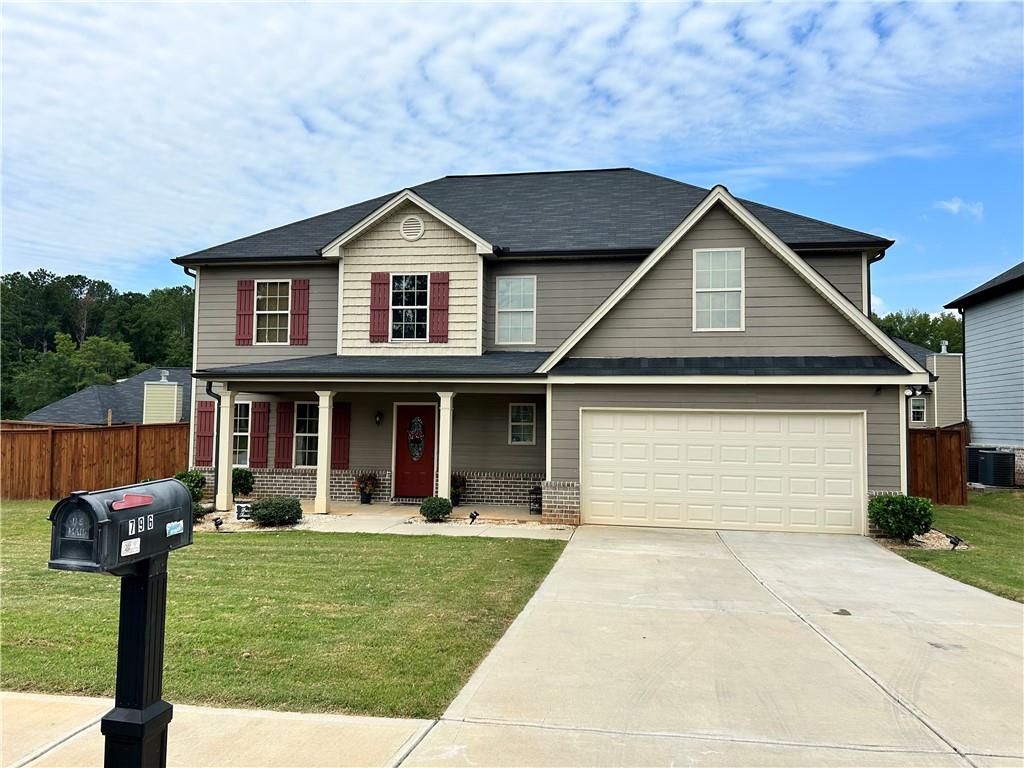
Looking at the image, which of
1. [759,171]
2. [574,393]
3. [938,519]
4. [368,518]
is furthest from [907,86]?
[368,518]

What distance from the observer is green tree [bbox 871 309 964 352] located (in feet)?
207

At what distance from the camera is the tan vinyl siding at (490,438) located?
48.3ft

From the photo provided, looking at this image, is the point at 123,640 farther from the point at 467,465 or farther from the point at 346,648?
the point at 467,465

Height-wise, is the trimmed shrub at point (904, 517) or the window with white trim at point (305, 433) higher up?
the window with white trim at point (305, 433)

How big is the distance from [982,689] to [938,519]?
10.4 meters

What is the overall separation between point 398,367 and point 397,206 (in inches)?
155

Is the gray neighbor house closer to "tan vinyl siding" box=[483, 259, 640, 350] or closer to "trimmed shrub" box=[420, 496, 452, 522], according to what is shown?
"tan vinyl siding" box=[483, 259, 640, 350]

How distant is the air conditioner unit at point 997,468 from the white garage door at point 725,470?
11037 millimetres

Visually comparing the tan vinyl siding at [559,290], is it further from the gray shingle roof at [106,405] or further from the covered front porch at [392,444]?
the gray shingle roof at [106,405]

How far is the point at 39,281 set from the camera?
67.2 m

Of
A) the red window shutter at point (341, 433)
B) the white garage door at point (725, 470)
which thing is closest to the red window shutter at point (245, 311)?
the red window shutter at point (341, 433)

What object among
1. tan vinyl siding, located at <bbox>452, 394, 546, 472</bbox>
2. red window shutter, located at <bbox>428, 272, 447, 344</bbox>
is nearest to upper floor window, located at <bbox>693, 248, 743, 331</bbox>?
tan vinyl siding, located at <bbox>452, 394, 546, 472</bbox>

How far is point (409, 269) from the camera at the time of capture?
14.8 metres

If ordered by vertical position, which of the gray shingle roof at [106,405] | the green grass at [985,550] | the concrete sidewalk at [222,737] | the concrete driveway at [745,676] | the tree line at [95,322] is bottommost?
the green grass at [985,550]
